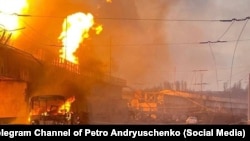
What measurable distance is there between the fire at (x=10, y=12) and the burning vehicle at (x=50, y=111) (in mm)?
13900

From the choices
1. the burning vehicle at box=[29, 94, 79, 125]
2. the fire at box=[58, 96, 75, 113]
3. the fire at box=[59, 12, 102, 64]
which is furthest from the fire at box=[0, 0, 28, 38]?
the burning vehicle at box=[29, 94, 79, 125]

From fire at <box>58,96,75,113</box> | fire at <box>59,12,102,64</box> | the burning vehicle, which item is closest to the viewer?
the burning vehicle

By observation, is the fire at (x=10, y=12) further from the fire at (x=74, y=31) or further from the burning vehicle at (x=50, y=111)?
the burning vehicle at (x=50, y=111)

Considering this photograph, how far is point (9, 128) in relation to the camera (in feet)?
35.2

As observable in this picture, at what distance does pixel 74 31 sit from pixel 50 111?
24320 millimetres

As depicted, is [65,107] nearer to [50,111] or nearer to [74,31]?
[50,111]

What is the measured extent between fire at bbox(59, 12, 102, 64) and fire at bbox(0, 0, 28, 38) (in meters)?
6.06

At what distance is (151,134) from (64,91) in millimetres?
30845

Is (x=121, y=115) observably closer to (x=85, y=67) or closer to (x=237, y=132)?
(x=85, y=67)

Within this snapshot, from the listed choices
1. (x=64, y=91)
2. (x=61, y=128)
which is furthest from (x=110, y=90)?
(x=61, y=128)

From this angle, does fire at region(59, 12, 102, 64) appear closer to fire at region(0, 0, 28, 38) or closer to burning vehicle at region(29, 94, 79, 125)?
fire at region(0, 0, 28, 38)

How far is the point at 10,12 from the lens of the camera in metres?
38.1

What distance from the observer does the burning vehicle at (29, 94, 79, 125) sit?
73.3 feet

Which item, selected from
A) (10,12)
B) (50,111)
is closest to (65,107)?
(50,111)
